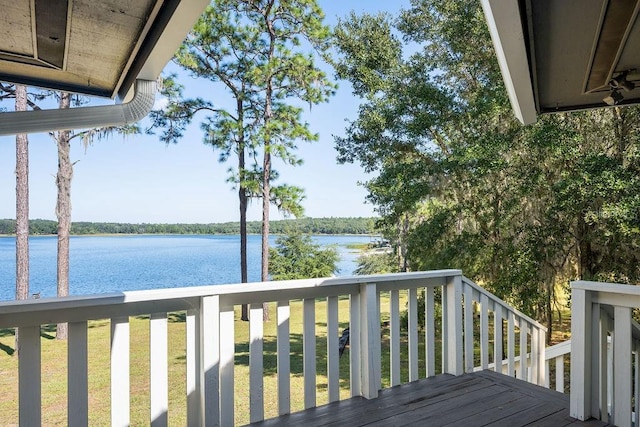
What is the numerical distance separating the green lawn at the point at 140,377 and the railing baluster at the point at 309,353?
381 cm

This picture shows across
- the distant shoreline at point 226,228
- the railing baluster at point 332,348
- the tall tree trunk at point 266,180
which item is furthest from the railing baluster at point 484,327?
the distant shoreline at point 226,228

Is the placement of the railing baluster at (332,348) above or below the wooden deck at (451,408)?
above

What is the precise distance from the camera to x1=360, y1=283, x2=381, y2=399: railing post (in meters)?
2.50

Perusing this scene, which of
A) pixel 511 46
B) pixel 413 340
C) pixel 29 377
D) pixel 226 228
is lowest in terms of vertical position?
pixel 413 340

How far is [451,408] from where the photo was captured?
2.35 metres

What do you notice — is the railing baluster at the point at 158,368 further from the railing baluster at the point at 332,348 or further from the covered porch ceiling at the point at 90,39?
the covered porch ceiling at the point at 90,39

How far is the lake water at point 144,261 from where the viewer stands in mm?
15078

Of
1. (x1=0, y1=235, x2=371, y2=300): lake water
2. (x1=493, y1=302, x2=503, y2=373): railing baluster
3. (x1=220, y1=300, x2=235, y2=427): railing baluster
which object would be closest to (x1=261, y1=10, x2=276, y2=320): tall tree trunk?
(x1=0, y1=235, x2=371, y2=300): lake water

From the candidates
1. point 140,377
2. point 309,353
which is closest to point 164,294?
point 309,353

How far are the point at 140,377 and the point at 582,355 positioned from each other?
26.3 feet

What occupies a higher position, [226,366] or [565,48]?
[565,48]

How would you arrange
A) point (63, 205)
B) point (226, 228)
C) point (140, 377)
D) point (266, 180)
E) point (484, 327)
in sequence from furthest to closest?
point (226, 228)
point (266, 180)
point (63, 205)
point (140, 377)
point (484, 327)

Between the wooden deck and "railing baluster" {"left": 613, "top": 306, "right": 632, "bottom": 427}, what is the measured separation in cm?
13

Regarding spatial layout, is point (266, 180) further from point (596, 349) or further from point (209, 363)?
point (596, 349)
